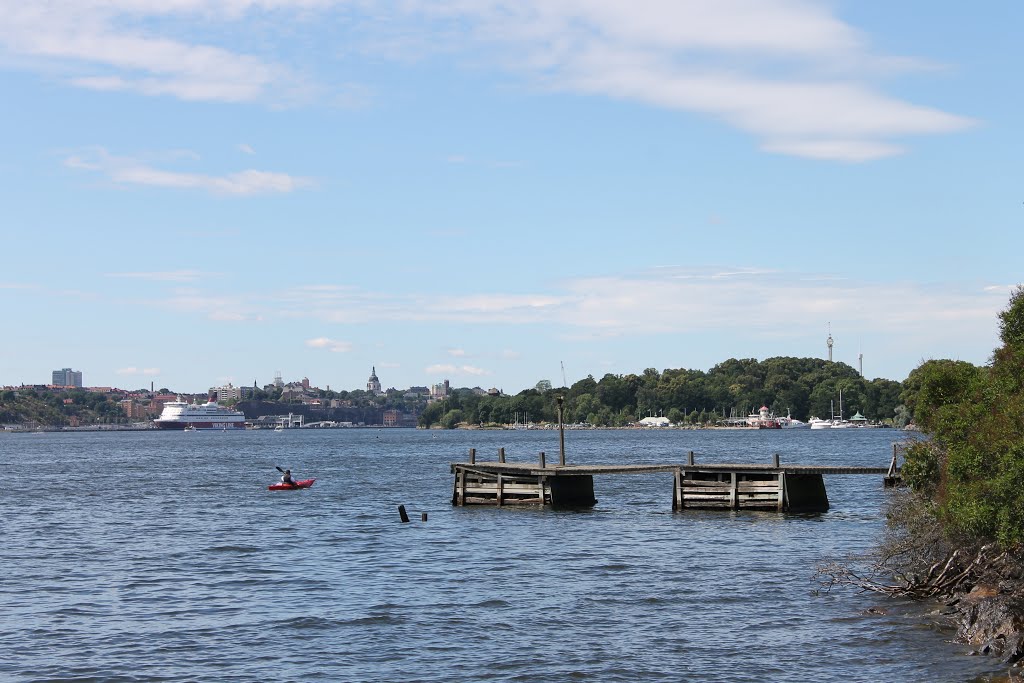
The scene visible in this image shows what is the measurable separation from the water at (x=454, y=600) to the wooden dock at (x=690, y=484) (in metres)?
0.98

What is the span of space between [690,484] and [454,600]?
2337 centimetres

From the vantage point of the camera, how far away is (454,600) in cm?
3272

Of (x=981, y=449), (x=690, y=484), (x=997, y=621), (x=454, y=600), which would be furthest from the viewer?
(x=690, y=484)

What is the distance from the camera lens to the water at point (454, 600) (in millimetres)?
24703

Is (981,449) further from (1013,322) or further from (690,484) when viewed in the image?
(690,484)

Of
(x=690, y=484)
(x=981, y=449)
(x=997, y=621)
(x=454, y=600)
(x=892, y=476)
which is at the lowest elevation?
(x=454, y=600)

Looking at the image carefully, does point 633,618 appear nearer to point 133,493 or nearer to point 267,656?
point 267,656

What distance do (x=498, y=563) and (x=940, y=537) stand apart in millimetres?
15128

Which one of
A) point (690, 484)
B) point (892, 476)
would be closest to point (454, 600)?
point (690, 484)

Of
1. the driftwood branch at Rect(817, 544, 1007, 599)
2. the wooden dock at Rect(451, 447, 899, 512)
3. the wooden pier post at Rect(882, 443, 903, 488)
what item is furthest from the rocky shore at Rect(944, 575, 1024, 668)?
the wooden pier post at Rect(882, 443, 903, 488)

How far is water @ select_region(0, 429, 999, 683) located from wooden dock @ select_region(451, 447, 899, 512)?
3.23 ft

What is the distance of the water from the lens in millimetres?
24703

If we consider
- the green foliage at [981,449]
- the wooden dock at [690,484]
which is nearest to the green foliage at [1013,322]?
the green foliage at [981,449]

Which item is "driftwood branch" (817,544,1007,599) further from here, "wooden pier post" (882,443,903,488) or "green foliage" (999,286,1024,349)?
"wooden pier post" (882,443,903,488)
